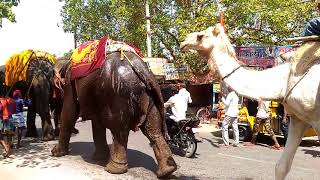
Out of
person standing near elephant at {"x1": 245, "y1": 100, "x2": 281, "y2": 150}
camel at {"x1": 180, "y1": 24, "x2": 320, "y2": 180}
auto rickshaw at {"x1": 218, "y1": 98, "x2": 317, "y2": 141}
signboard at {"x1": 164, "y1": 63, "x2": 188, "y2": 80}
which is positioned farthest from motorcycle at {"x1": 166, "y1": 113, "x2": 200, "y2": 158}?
signboard at {"x1": 164, "y1": 63, "x2": 188, "y2": 80}

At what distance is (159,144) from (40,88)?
5061 millimetres

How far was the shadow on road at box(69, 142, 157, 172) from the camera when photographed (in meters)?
8.32

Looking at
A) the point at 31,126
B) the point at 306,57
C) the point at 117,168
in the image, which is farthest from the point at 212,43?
the point at 31,126

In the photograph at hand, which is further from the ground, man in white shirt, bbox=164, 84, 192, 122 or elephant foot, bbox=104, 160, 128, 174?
man in white shirt, bbox=164, 84, 192, 122

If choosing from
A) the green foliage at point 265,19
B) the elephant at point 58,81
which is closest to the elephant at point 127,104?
the elephant at point 58,81

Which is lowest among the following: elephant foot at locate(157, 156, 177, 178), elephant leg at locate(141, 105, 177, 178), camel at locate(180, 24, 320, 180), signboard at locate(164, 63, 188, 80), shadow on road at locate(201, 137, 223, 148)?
shadow on road at locate(201, 137, 223, 148)

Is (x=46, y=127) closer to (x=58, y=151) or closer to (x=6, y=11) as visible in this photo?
(x=58, y=151)

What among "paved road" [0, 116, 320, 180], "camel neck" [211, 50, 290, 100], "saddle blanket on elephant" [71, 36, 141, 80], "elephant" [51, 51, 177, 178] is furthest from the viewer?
"saddle blanket on elephant" [71, 36, 141, 80]

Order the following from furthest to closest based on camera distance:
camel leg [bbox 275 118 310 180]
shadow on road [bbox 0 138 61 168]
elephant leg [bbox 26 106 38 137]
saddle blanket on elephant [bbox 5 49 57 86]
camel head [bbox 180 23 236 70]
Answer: elephant leg [bbox 26 106 38 137] < saddle blanket on elephant [bbox 5 49 57 86] < shadow on road [bbox 0 138 61 168] < camel head [bbox 180 23 236 70] < camel leg [bbox 275 118 310 180]

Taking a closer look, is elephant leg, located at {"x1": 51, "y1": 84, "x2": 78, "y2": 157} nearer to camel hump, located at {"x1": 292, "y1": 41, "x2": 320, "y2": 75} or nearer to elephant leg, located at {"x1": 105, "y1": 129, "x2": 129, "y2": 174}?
elephant leg, located at {"x1": 105, "y1": 129, "x2": 129, "y2": 174}

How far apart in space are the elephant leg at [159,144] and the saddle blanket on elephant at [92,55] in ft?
4.10

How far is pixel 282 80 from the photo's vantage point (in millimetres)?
4992

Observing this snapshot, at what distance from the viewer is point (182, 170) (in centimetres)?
802

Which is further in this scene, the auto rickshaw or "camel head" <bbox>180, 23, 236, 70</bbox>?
the auto rickshaw
